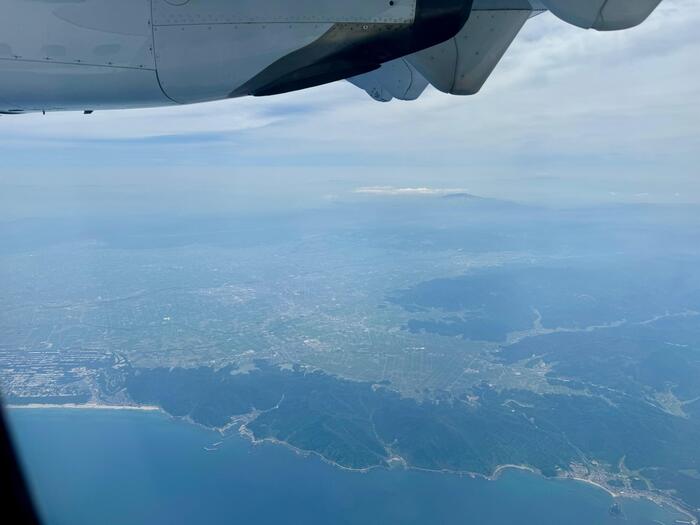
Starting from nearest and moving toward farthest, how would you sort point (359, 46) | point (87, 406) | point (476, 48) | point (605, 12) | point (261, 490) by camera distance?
point (605, 12) → point (359, 46) → point (476, 48) → point (261, 490) → point (87, 406)

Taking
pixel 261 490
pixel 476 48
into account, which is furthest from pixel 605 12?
pixel 261 490

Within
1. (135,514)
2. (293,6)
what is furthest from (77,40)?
(135,514)

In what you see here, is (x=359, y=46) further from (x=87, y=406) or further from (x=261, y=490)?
(x=87, y=406)

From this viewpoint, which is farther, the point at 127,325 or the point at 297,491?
the point at 127,325

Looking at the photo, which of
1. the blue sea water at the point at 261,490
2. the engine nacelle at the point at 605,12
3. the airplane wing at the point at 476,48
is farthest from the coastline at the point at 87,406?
the engine nacelle at the point at 605,12

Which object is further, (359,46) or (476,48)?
(476,48)

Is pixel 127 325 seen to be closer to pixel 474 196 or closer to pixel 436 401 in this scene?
pixel 436 401
